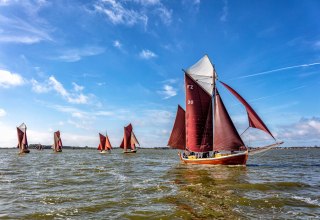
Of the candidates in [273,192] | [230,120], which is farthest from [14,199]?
[230,120]

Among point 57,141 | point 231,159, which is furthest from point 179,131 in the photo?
point 57,141

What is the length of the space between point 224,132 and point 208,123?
10.8 feet

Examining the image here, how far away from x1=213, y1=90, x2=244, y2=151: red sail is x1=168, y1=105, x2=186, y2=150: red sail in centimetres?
965

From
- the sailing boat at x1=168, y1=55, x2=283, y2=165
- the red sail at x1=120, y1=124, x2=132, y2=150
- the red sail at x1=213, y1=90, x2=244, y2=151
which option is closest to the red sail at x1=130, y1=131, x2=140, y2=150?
the red sail at x1=120, y1=124, x2=132, y2=150

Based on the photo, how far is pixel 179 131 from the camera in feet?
167

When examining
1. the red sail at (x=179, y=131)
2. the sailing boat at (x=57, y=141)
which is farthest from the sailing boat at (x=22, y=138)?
the red sail at (x=179, y=131)

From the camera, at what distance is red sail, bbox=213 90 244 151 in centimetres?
3972

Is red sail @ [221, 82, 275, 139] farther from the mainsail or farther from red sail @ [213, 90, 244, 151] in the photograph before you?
the mainsail

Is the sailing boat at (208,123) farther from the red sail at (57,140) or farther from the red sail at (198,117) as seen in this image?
the red sail at (57,140)

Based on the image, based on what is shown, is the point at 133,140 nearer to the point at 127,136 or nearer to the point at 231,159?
the point at 127,136

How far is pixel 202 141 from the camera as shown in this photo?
43375mm

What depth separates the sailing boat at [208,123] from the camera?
3981cm

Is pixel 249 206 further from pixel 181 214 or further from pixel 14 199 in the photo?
pixel 14 199

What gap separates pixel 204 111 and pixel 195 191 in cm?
2394
